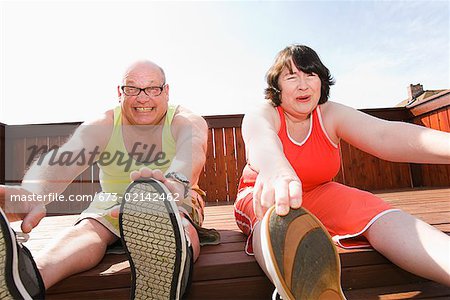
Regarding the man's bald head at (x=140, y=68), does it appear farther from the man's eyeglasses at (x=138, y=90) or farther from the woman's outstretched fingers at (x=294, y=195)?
the woman's outstretched fingers at (x=294, y=195)

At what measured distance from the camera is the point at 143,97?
149 cm

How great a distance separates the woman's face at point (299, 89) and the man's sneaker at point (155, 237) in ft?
2.42

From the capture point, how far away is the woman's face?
4.45ft

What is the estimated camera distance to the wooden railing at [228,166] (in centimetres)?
425

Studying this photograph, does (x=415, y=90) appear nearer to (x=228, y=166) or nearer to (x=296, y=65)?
(x=228, y=166)

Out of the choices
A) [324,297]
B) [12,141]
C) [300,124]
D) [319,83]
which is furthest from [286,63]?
[12,141]

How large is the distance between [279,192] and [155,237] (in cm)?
37

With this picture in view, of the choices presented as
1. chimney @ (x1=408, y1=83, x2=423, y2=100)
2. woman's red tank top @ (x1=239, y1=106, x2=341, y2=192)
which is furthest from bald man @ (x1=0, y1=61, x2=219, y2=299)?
chimney @ (x1=408, y1=83, x2=423, y2=100)

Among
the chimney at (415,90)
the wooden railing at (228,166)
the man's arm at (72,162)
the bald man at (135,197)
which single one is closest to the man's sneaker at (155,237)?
the bald man at (135,197)

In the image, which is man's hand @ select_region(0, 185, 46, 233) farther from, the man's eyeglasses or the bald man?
the man's eyeglasses

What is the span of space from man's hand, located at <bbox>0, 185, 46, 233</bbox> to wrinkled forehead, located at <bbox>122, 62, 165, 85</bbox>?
699 mm

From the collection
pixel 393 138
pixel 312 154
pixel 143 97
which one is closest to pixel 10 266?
pixel 143 97

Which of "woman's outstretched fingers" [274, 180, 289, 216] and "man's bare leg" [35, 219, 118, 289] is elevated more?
"woman's outstretched fingers" [274, 180, 289, 216]

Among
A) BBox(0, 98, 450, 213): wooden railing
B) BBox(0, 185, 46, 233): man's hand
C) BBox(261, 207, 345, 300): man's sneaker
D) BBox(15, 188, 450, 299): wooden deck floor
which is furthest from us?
BBox(0, 98, 450, 213): wooden railing
